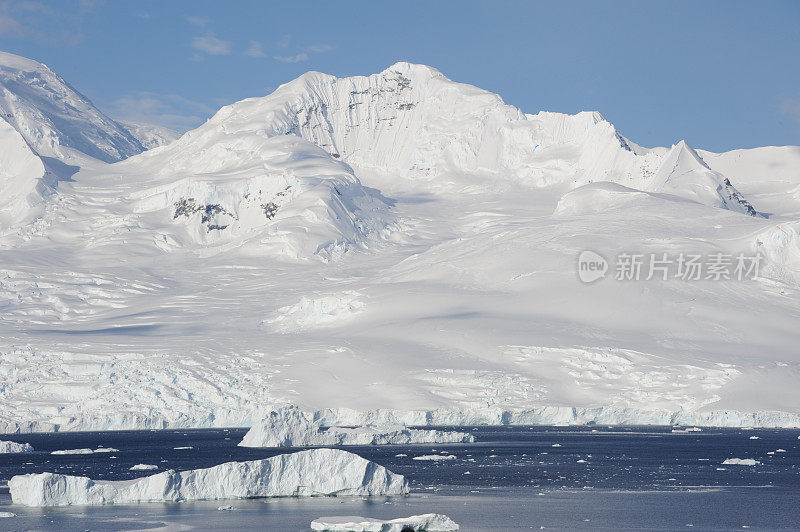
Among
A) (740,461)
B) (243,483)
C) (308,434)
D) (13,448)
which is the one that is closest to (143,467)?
→ (308,434)

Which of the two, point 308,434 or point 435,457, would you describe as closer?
point 308,434

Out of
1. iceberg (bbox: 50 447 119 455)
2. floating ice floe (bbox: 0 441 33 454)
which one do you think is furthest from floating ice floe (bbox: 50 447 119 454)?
floating ice floe (bbox: 0 441 33 454)

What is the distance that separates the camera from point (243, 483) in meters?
81.9

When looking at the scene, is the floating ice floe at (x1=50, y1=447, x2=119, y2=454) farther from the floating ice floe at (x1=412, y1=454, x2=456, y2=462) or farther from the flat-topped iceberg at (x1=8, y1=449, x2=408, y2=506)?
the flat-topped iceberg at (x1=8, y1=449, x2=408, y2=506)

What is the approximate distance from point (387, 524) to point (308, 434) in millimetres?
55096

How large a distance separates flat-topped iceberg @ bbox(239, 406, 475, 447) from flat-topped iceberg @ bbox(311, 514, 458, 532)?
4967cm

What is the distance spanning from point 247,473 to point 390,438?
4808cm

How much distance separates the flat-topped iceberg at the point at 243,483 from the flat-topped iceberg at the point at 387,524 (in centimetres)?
1368

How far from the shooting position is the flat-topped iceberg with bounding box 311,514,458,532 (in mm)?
63594

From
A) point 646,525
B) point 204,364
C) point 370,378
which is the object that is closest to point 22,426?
point 204,364

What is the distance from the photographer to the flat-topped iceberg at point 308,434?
384 ft

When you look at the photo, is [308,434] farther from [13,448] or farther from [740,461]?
[740,461]

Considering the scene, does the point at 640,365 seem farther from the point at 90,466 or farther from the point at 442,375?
the point at 90,466

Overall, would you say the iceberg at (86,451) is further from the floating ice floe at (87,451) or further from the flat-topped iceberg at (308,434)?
the flat-topped iceberg at (308,434)
